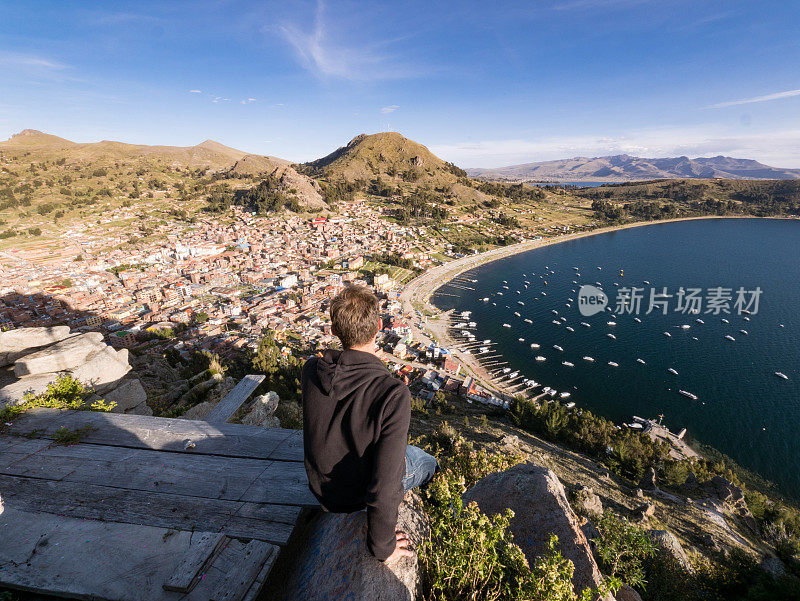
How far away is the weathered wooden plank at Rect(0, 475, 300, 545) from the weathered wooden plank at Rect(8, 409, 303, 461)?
0.54 metres

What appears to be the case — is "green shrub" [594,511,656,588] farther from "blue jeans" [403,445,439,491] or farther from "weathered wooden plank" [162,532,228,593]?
"weathered wooden plank" [162,532,228,593]

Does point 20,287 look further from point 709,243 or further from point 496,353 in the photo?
point 709,243

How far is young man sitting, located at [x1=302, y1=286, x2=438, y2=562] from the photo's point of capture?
5.93ft

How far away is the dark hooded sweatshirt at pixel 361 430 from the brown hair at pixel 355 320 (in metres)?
0.09

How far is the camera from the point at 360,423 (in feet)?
6.36

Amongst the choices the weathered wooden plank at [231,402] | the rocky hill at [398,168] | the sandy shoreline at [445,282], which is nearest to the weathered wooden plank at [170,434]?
the weathered wooden plank at [231,402]

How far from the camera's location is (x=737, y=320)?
50.2 metres

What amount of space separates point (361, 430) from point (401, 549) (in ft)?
2.50

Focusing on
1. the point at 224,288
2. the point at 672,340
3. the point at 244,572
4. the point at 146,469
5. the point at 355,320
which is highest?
the point at 355,320

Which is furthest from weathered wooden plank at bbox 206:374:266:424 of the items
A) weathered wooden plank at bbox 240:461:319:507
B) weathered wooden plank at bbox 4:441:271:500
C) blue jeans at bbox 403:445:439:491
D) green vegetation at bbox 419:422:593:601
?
green vegetation at bbox 419:422:593:601

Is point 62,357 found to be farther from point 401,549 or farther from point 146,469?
point 401,549

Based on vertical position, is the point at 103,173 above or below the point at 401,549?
above

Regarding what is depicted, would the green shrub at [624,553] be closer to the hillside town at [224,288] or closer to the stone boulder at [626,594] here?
the stone boulder at [626,594]

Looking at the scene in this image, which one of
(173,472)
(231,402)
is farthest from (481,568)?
(231,402)
